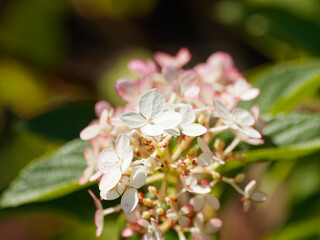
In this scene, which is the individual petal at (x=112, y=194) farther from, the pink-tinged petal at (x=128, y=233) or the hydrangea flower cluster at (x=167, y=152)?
the pink-tinged petal at (x=128, y=233)

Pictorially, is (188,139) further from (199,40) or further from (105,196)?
(199,40)

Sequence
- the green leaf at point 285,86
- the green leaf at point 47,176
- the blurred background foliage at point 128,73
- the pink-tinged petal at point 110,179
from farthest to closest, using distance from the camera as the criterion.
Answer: the blurred background foliage at point 128,73, the green leaf at point 285,86, the green leaf at point 47,176, the pink-tinged petal at point 110,179

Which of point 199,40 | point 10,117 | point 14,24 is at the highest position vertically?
point 14,24

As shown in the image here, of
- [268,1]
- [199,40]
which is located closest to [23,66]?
[199,40]

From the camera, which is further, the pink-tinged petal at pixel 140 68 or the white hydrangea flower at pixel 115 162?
the pink-tinged petal at pixel 140 68

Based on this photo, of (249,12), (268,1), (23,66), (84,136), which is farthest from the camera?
(23,66)

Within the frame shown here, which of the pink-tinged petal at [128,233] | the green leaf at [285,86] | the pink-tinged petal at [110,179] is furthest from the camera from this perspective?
the green leaf at [285,86]

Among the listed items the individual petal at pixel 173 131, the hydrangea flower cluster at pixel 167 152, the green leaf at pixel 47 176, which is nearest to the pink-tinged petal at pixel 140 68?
the hydrangea flower cluster at pixel 167 152

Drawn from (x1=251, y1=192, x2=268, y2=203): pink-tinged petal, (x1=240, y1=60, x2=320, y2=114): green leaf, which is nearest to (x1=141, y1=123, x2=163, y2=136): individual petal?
(x1=251, y1=192, x2=268, y2=203): pink-tinged petal

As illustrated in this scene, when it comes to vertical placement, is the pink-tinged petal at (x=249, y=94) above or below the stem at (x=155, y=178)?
above

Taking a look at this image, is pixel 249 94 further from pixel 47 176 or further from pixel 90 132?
pixel 47 176
